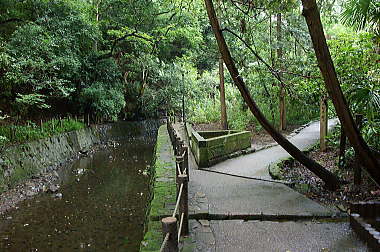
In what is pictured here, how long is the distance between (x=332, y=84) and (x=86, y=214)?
6816 mm

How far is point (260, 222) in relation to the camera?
5211 mm

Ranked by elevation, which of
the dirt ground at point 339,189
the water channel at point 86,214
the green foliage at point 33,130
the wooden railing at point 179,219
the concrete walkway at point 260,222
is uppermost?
the green foliage at point 33,130

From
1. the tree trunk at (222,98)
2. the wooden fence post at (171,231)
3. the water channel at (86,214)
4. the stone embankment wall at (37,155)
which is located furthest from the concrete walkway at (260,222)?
the tree trunk at (222,98)

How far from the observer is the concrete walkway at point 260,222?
4.37 meters

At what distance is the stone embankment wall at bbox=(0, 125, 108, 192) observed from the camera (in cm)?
972

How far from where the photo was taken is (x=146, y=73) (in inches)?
867

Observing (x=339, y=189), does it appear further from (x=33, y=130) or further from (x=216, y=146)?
(x=33, y=130)

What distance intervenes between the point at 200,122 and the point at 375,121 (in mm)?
15479

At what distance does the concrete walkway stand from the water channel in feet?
6.82

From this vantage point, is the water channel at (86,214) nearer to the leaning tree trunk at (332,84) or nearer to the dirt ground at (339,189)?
the dirt ground at (339,189)

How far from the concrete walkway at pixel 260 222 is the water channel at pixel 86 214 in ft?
6.82

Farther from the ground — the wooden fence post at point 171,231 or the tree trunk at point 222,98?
the tree trunk at point 222,98

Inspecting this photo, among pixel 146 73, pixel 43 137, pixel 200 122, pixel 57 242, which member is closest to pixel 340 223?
pixel 57 242

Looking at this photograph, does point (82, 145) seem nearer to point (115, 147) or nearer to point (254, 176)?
point (115, 147)
